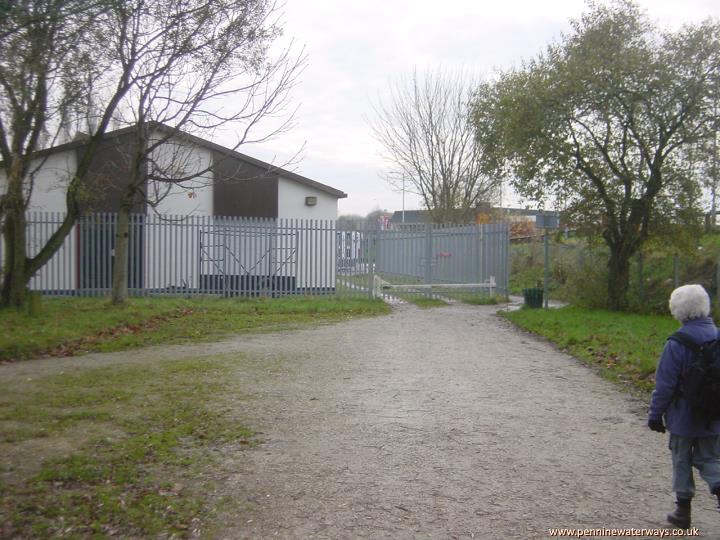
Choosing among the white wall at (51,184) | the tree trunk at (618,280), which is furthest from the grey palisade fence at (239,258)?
the tree trunk at (618,280)

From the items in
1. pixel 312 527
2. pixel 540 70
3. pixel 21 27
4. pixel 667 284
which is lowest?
pixel 312 527

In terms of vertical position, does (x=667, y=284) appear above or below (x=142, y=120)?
below

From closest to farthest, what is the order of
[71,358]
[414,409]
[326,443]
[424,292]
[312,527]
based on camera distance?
[312,527] → [326,443] → [414,409] → [71,358] → [424,292]

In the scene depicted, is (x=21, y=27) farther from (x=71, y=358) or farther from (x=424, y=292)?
(x=424, y=292)

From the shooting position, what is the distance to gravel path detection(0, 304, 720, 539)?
→ 15.6 feet

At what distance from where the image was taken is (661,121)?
16188 mm

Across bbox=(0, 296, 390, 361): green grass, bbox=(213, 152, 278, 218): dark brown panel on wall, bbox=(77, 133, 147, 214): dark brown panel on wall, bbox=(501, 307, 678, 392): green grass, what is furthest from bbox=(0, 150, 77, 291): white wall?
bbox=(501, 307, 678, 392): green grass

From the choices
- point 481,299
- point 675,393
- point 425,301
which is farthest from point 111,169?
point 675,393

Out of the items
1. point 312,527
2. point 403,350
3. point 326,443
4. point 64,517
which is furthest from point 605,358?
point 64,517

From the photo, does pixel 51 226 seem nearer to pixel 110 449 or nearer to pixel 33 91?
pixel 33 91

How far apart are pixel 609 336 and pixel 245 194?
12941mm

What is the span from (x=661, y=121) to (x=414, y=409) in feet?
37.5

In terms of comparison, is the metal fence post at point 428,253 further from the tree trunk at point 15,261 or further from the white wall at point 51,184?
the tree trunk at point 15,261

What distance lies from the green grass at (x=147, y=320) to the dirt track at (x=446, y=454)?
3.45 metres
